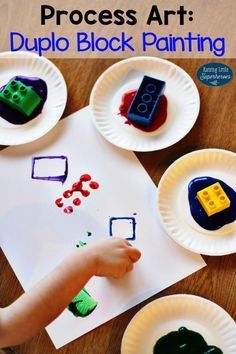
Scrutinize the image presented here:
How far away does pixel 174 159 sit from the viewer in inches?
35.3

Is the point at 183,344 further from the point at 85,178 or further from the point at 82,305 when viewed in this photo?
the point at 85,178

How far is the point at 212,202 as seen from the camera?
842mm

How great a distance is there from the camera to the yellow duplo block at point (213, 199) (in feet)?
2.76

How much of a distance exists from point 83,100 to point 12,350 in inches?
17.7

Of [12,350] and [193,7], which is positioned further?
[193,7]

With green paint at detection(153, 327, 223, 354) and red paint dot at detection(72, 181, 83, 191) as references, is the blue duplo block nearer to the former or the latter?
red paint dot at detection(72, 181, 83, 191)

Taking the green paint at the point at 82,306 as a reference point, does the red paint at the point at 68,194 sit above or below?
above

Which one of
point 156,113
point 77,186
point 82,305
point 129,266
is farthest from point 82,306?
point 156,113

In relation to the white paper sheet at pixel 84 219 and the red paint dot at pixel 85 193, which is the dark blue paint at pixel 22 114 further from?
the red paint dot at pixel 85 193

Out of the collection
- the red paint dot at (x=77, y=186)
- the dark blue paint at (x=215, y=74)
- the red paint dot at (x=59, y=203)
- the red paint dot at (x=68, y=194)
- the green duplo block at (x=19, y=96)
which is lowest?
the red paint dot at (x=59, y=203)

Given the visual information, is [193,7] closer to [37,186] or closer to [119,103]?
[119,103]

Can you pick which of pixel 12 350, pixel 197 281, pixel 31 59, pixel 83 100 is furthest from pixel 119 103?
pixel 12 350

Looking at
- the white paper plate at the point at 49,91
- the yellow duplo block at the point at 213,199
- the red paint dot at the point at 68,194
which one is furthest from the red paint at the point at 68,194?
the yellow duplo block at the point at 213,199

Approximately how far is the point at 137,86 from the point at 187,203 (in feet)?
0.77
